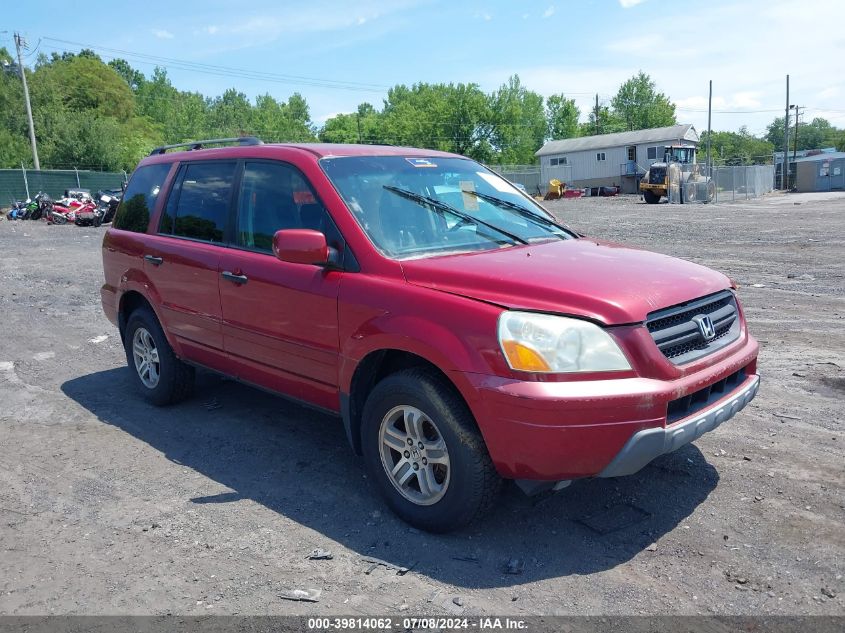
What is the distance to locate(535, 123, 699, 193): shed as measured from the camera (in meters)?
57.9

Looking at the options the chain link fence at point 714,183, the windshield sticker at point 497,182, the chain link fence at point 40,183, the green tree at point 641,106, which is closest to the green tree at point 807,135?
the green tree at point 641,106

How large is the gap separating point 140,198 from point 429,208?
9.97 ft

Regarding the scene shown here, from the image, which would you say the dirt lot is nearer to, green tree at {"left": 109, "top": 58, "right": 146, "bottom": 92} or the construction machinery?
the construction machinery

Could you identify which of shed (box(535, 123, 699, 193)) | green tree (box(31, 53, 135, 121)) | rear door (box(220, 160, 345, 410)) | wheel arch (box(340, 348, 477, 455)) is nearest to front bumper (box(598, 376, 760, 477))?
wheel arch (box(340, 348, 477, 455))

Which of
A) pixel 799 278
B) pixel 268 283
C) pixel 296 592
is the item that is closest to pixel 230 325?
pixel 268 283

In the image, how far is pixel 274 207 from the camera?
4703 mm

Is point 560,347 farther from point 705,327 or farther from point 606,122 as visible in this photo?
point 606,122

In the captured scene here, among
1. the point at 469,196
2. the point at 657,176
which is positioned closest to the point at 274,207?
the point at 469,196

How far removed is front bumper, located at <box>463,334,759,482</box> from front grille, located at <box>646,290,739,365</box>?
20cm

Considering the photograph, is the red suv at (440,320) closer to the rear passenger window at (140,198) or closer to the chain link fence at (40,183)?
the rear passenger window at (140,198)

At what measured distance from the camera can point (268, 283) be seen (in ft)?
14.9

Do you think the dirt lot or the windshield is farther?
the windshield

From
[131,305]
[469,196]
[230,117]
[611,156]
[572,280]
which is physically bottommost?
[131,305]

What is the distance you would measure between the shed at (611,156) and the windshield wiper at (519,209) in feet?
180
